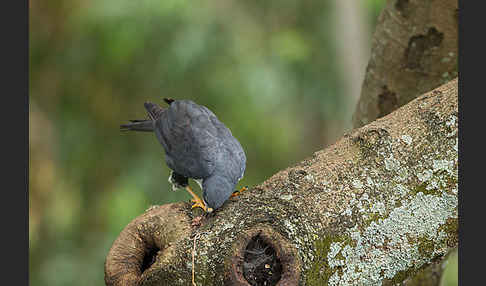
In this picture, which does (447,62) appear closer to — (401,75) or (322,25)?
(401,75)

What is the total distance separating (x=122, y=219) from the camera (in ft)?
17.9

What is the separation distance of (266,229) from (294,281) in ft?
0.68

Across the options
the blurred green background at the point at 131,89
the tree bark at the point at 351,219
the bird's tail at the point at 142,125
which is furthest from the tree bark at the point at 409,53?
the blurred green background at the point at 131,89

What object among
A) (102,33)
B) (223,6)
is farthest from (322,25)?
(102,33)

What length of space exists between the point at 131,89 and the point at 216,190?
4.77 metres

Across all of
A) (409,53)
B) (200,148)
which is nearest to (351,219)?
(200,148)

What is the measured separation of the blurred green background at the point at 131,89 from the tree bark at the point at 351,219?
12.9 ft

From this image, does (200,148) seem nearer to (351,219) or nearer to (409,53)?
(351,219)

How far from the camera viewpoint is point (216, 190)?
2.26m

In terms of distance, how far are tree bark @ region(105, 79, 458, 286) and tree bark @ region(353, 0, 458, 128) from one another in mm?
853

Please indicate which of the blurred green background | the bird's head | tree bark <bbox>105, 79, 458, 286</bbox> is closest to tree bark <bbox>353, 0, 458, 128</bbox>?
tree bark <bbox>105, 79, 458, 286</bbox>

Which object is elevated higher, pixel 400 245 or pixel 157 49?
pixel 157 49

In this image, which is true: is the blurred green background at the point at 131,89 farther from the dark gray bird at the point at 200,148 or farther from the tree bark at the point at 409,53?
the dark gray bird at the point at 200,148

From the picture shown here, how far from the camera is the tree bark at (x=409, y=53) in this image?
2.76 metres
